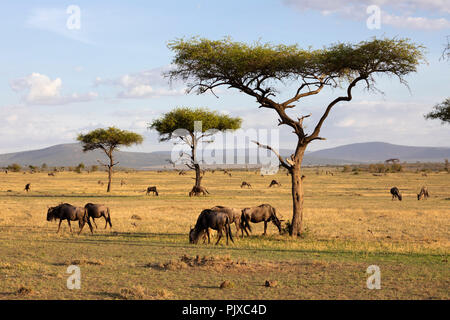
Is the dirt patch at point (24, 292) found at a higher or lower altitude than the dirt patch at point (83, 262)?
higher

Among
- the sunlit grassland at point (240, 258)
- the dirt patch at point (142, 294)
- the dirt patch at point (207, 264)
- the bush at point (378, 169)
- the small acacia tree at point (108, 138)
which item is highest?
the small acacia tree at point (108, 138)

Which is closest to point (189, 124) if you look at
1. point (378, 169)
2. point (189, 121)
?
point (189, 121)

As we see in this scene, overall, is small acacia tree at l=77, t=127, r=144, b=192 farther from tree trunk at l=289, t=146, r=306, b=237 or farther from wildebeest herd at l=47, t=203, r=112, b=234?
tree trunk at l=289, t=146, r=306, b=237

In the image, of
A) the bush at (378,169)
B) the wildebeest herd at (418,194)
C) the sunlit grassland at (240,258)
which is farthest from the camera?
the bush at (378,169)

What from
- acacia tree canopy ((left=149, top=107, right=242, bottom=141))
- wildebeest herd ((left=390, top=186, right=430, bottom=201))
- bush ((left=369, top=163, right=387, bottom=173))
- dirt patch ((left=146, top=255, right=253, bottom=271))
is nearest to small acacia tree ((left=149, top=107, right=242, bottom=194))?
acacia tree canopy ((left=149, top=107, right=242, bottom=141))

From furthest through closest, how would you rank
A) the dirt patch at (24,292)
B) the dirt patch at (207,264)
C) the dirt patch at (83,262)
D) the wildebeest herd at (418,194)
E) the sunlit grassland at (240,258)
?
the wildebeest herd at (418,194), the dirt patch at (83,262), the dirt patch at (207,264), the sunlit grassland at (240,258), the dirt patch at (24,292)

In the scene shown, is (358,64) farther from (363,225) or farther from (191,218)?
(191,218)

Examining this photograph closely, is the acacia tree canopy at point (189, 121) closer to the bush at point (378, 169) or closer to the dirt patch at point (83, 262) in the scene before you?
the dirt patch at point (83, 262)

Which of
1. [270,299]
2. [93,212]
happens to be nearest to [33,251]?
[93,212]

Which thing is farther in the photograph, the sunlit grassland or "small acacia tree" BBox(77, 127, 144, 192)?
"small acacia tree" BBox(77, 127, 144, 192)

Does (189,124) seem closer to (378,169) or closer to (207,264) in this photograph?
(207,264)

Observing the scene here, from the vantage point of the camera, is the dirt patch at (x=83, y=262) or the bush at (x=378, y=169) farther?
the bush at (x=378, y=169)

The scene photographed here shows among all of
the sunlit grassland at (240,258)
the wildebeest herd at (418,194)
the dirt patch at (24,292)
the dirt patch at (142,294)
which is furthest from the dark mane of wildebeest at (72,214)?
the wildebeest herd at (418,194)
